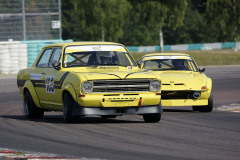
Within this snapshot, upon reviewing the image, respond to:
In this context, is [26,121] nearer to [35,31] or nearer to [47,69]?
[47,69]

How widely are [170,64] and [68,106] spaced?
5.39 metres

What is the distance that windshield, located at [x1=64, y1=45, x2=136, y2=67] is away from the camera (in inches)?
510

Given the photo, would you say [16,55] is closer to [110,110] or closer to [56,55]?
[56,55]

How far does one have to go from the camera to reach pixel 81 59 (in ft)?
42.8

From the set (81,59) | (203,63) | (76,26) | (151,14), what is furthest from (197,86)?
(76,26)

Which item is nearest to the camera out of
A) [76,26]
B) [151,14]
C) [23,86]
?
[23,86]

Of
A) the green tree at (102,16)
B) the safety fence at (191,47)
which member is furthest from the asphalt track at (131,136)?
the safety fence at (191,47)

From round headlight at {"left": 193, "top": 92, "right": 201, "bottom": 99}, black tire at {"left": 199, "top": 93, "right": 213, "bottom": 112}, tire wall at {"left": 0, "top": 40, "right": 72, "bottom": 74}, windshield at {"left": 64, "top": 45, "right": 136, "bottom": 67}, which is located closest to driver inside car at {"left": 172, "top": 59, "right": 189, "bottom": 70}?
black tire at {"left": 199, "top": 93, "right": 213, "bottom": 112}

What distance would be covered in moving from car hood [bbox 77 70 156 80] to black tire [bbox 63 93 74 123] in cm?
50

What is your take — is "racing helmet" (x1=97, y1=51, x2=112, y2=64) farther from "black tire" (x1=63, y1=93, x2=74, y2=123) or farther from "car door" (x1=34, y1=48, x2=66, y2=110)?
"black tire" (x1=63, y1=93, x2=74, y2=123)

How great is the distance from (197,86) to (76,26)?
9573 centimetres

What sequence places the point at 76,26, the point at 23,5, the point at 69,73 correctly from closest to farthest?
1. the point at 69,73
2. the point at 23,5
3. the point at 76,26

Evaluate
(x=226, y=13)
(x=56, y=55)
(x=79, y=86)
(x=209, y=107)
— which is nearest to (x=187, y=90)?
(x=209, y=107)

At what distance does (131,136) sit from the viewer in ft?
34.2
